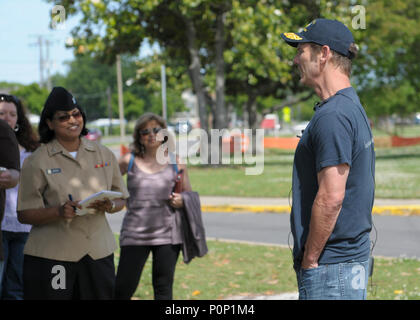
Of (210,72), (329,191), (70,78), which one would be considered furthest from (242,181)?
(70,78)

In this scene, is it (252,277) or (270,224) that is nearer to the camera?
(252,277)

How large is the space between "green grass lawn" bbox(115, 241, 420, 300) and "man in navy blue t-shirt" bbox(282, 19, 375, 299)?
2854 millimetres

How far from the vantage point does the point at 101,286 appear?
3838 mm

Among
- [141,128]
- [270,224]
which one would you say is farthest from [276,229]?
[141,128]

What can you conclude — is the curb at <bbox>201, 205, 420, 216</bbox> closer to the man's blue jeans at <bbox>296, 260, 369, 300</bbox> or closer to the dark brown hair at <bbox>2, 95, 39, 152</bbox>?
→ the dark brown hair at <bbox>2, 95, 39, 152</bbox>

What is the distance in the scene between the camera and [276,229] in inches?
416

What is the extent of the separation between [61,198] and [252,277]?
3552 mm

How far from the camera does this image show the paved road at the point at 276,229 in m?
8.62

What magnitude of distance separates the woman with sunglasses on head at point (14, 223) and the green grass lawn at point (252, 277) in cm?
142

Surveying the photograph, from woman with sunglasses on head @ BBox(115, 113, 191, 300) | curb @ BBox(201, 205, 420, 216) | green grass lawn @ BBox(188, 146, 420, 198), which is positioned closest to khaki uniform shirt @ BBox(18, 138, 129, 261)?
woman with sunglasses on head @ BBox(115, 113, 191, 300)

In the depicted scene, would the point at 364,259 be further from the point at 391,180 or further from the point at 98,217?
the point at 391,180

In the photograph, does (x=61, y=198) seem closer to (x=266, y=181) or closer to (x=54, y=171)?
(x=54, y=171)

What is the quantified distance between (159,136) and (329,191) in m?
2.87

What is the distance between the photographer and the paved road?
8.62 metres
